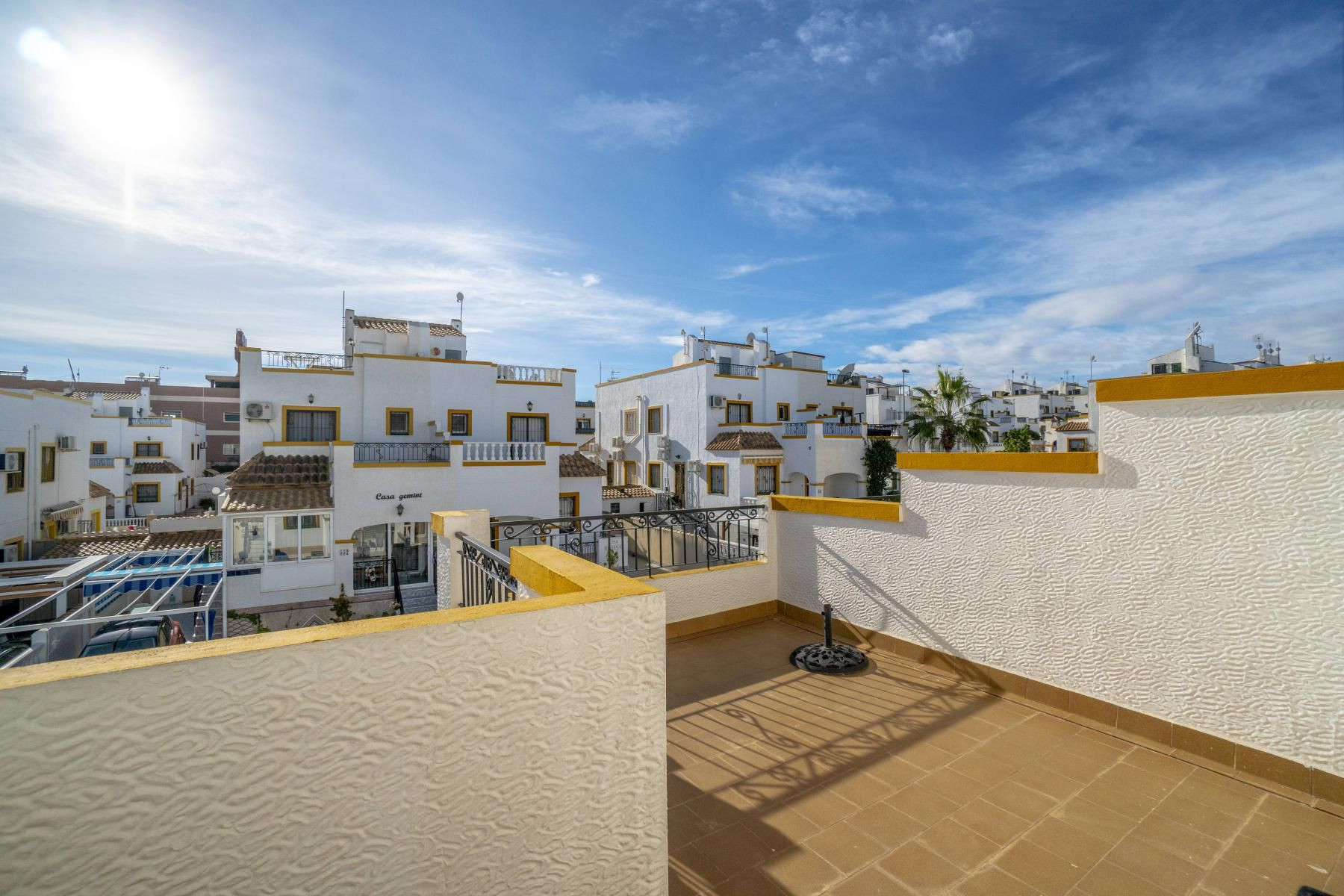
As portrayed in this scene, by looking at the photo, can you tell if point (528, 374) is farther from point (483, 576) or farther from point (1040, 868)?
point (1040, 868)

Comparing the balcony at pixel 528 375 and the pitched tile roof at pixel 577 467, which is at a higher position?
the balcony at pixel 528 375

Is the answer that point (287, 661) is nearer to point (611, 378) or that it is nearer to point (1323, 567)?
point (1323, 567)

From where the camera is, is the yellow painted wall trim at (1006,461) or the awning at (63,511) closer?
the yellow painted wall trim at (1006,461)

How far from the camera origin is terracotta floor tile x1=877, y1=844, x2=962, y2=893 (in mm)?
2725

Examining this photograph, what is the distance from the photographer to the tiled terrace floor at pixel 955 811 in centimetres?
276

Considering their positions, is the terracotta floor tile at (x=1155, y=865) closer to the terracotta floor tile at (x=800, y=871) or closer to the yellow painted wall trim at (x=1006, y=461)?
the terracotta floor tile at (x=800, y=871)

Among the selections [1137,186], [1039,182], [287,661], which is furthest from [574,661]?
[1039,182]

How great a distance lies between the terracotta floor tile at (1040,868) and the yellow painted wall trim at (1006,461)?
96.9 inches

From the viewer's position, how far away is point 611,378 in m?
27.0

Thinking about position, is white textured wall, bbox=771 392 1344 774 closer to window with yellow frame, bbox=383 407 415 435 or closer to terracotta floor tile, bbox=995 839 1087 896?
terracotta floor tile, bbox=995 839 1087 896

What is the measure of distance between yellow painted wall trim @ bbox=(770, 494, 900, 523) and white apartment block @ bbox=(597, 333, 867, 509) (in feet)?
35.5

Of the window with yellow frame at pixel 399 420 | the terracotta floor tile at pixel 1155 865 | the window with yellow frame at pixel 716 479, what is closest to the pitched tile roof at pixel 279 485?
the window with yellow frame at pixel 399 420

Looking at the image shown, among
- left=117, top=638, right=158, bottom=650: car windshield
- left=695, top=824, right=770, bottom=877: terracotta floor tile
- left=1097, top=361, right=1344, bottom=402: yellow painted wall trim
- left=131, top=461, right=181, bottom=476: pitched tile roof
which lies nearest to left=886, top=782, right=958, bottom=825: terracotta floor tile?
left=695, top=824, right=770, bottom=877: terracotta floor tile

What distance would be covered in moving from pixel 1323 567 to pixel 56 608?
14.6 metres
